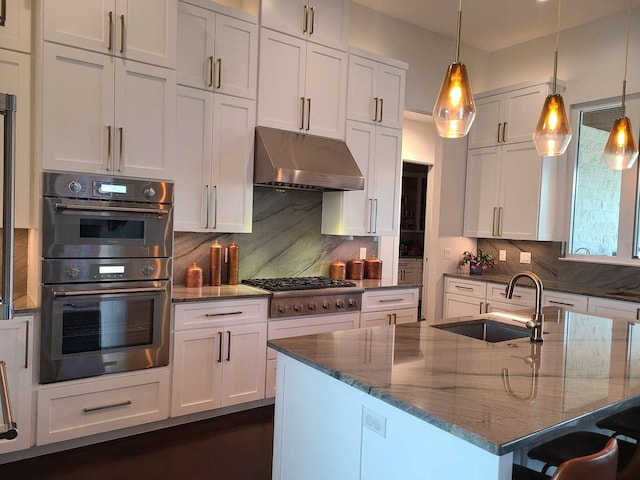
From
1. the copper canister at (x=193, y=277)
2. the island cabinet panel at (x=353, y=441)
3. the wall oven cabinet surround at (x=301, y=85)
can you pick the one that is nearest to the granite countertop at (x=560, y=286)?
the wall oven cabinet surround at (x=301, y=85)

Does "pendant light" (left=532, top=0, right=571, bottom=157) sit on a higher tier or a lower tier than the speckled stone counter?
higher

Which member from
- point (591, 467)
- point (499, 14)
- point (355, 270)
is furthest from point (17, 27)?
point (499, 14)

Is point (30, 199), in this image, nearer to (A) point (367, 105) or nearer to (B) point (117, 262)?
(B) point (117, 262)

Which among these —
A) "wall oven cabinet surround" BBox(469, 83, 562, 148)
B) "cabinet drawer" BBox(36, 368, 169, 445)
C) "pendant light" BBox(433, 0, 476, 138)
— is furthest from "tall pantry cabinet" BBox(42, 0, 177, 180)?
"wall oven cabinet surround" BBox(469, 83, 562, 148)

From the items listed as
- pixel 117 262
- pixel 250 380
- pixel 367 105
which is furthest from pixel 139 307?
pixel 367 105

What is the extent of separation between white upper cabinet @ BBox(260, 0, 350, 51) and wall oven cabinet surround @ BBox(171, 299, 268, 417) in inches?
83.3

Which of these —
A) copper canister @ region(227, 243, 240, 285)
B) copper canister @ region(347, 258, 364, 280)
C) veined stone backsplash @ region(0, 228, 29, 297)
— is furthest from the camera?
copper canister @ region(347, 258, 364, 280)

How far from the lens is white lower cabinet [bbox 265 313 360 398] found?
3.43 metres

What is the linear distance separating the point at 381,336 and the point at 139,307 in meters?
1.58

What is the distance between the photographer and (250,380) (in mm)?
3346

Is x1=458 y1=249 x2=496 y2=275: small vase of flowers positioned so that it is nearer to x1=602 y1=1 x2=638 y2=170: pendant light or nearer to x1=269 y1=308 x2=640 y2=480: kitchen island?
x1=602 y1=1 x2=638 y2=170: pendant light

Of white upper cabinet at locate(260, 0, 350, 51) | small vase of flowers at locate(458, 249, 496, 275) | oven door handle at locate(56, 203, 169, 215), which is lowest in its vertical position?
small vase of flowers at locate(458, 249, 496, 275)

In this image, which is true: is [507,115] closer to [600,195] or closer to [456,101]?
[600,195]

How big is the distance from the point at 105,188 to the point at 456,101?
2.01 metres
